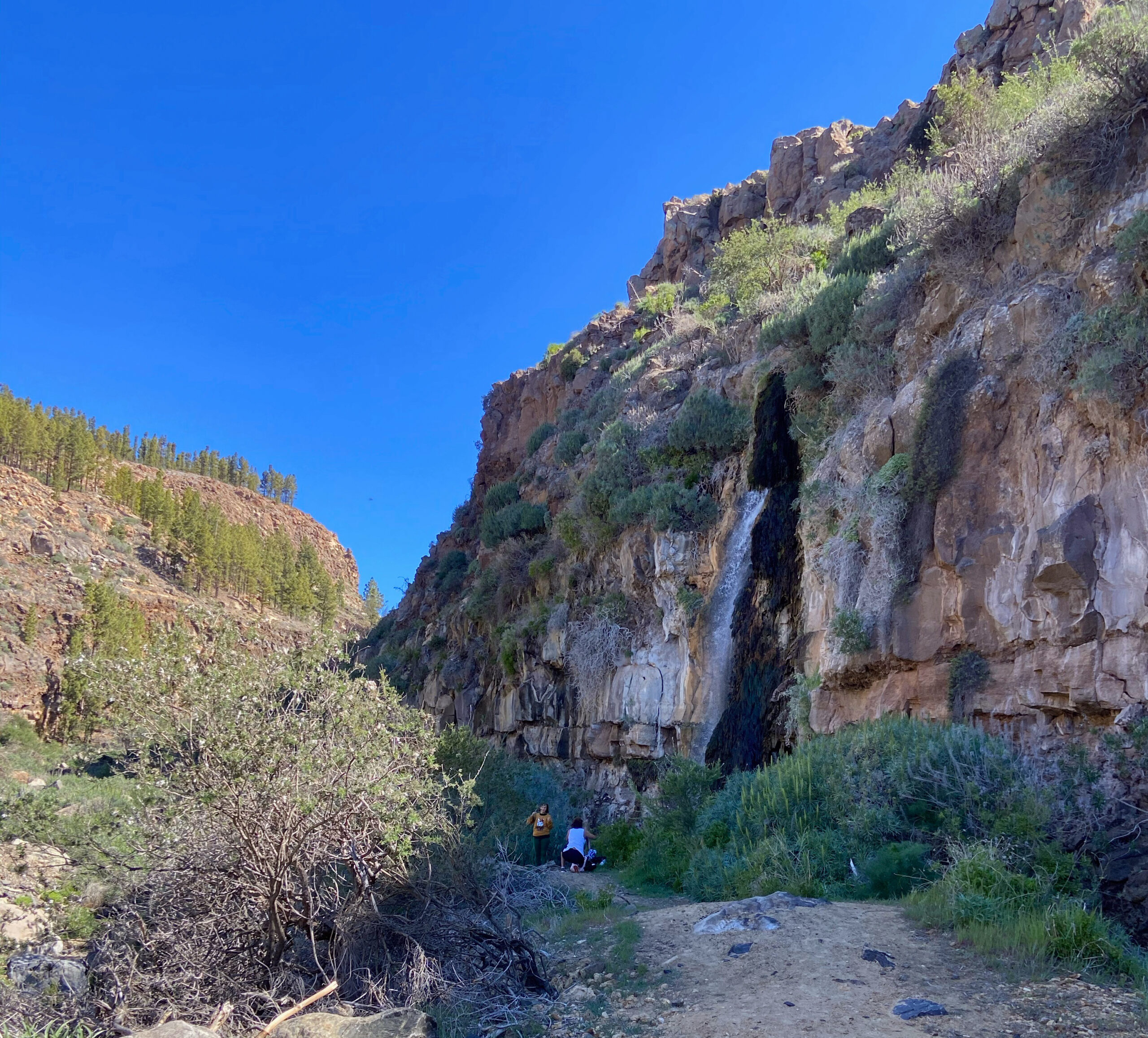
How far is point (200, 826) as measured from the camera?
5941mm

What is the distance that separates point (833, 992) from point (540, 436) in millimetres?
30402

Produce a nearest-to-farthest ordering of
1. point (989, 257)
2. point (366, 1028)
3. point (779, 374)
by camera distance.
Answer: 1. point (366, 1028)
2. point (989, 257)
3. point (779, 374)

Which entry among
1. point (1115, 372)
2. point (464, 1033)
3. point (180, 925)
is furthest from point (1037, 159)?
point (180, 925)

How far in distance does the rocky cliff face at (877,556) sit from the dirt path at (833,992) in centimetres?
324

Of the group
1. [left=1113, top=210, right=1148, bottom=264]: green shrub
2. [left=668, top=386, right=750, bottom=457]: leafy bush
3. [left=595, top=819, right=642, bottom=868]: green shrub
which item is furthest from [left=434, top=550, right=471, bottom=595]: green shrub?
[left=1113, top=210, right=1148, bottom=264]: green shrub

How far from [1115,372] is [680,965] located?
25.3 ft

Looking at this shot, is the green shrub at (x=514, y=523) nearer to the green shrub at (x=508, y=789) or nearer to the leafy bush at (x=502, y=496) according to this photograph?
the leafy bush at (x=502, y=496)

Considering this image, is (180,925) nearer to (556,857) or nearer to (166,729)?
(166,729)

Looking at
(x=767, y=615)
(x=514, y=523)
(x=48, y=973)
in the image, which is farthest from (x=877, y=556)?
(x=514, y=523)

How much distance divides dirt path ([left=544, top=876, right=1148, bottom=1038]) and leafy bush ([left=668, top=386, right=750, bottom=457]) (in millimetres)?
12442

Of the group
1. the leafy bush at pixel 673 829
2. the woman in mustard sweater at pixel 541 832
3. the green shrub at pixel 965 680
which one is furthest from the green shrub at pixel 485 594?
the green shrub at pixel 965 680

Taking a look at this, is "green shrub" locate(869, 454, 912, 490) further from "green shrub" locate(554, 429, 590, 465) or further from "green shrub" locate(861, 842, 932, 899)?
"green shrub" locate(554, 429, 590, 465)

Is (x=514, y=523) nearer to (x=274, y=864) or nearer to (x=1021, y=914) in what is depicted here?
(x=274, y=864)

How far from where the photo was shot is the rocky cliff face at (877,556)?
911cm
